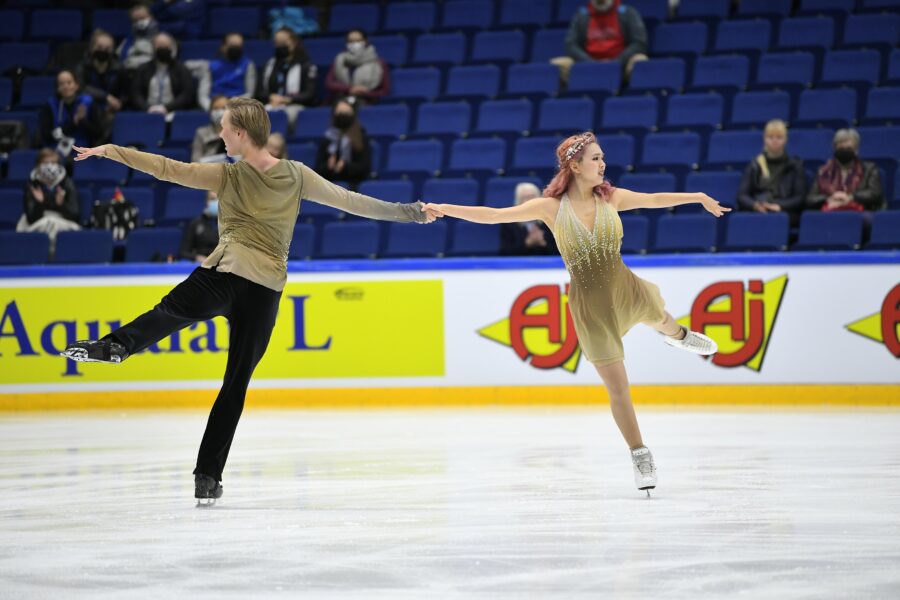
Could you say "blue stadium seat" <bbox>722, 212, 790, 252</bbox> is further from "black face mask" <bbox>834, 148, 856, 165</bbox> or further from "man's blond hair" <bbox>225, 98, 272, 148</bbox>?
"man's blond hair" <bbox>225, 98, 272, 148</bbox>

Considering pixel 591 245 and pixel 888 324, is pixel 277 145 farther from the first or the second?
pixel 591 245

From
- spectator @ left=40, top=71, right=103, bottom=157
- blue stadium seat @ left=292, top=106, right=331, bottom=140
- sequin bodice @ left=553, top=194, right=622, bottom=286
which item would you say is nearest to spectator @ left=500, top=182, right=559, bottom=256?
blue stadium seat @ left=292, top=106, right=331, bottom=140

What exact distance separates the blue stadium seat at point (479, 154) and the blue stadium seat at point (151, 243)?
108 inches

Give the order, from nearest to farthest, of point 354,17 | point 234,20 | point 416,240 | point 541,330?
point 541,330
point 416,240
point 354,17
point 234,20

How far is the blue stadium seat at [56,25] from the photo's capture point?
15.8 metres

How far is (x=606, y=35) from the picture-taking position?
44.5 ft

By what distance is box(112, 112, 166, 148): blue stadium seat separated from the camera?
13.7 meters

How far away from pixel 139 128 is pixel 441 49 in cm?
344

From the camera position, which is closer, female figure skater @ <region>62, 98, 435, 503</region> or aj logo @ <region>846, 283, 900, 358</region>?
female figure skater @ <region>62, 98, 435, 503</region>

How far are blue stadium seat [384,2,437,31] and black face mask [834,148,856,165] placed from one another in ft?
18.4

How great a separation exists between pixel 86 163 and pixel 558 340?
5972 mm

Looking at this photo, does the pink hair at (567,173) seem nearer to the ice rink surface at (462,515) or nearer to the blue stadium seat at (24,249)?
the ice rink surface at (462,515)

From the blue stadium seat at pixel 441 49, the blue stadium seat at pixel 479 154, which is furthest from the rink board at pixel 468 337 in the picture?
the blue stadium seat at pixel 441 49

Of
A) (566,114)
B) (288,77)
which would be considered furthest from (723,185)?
(288,77)
